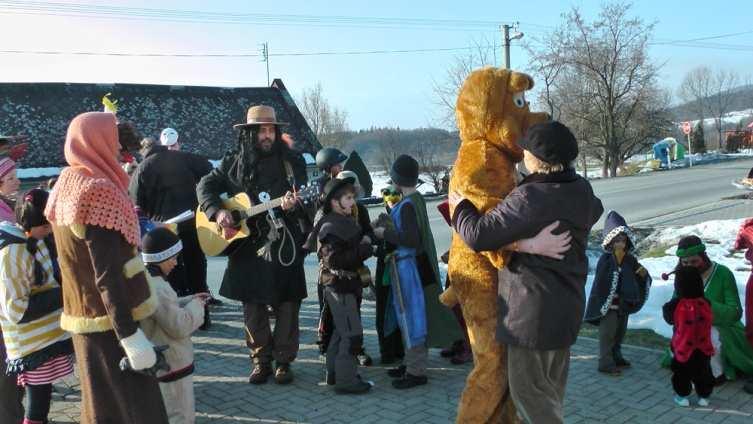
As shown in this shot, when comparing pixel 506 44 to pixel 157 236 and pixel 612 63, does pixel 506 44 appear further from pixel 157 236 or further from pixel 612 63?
pixel 157 236

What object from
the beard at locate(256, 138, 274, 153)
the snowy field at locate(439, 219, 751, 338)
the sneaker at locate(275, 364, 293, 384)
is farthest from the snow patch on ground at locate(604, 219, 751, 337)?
the beard at locate(256, 138, 274, 153)

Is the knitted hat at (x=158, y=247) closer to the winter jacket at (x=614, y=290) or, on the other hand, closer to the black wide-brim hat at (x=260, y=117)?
the black wide-brim hat at (x=260, y=117)

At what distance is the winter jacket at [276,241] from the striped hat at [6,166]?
4.34 ft

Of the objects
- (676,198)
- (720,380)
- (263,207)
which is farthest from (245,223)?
(676,198)

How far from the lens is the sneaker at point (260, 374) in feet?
16.1

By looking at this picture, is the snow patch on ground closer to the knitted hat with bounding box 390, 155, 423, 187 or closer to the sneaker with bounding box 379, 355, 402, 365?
the sneaker with bounding box 379, 355, 402, 365

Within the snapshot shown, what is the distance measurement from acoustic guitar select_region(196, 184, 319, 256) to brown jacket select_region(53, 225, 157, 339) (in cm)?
194

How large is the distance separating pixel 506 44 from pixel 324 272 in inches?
895

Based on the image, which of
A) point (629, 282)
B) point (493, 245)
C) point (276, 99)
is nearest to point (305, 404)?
point (493, 245)

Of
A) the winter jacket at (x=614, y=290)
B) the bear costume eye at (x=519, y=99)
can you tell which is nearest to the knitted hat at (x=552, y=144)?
the bear costume eye at (x=519, y=99)

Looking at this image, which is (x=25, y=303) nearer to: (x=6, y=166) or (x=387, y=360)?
(x=6, y=166)

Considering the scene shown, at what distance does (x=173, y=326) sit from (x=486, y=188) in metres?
1.93

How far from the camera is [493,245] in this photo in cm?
297

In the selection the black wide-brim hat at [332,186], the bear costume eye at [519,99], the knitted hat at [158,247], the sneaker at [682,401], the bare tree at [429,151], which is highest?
the bare tree at [429,151]
